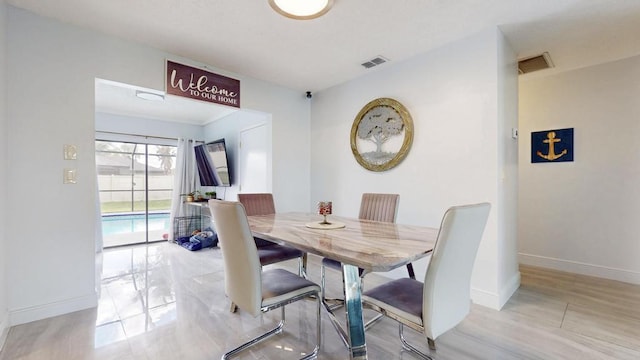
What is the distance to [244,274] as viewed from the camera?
1.43 metres

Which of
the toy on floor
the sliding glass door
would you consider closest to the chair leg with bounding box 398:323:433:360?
the toy on floor

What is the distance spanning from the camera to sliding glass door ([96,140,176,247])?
5216 millimetres

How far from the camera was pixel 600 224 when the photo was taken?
3107mm

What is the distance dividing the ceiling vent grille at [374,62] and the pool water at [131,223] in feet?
16.4

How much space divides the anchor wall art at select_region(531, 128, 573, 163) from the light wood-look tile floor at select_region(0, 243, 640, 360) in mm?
1492

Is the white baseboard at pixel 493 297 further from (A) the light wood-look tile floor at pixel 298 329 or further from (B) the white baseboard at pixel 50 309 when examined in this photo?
(B) the white baseboard at pixel 50 309

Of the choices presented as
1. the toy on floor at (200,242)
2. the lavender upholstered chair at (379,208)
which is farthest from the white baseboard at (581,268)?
the toy on floor at (200,242)

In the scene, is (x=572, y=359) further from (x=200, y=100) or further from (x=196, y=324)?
(x=200, y=100)

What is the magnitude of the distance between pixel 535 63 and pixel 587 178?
1499mm

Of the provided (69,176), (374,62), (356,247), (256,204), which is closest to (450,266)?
(356,247)

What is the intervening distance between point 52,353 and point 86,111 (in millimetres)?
1903

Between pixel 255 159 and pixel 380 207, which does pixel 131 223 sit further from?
pixel 380 207

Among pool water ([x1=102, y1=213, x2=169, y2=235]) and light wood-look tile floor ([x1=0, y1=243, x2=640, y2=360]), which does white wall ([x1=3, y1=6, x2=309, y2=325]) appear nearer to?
light wood-look tile floor ([x1=0, y1=243, x2=640, y2=360])

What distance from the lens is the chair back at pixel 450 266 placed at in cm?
116
